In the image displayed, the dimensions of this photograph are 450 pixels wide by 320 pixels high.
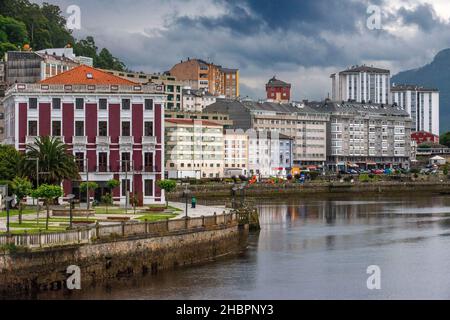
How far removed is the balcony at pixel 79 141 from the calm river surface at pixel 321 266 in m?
20.1

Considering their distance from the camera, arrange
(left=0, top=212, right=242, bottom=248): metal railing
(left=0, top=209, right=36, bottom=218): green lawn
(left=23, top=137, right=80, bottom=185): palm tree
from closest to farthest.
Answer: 1. (left=0, top=212, right=242, bottom=248): metal railing
2. (left=0, top=209, right=36, bottom=218): green lawn
3. (left=23, top=137, right=80, bottom=185): palm tree

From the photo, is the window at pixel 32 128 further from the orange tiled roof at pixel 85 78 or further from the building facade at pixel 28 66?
the building facade at pixel 28 66

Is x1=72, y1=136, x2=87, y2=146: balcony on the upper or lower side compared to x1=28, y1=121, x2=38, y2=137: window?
lower

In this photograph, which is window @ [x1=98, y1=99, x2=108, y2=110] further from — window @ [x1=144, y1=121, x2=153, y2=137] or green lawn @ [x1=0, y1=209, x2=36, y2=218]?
green lawn @ [x1=0, y1=209, x2=36, y2=218]

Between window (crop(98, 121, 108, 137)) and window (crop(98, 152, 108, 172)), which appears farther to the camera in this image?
window (crop(98, 152, 108, 172))

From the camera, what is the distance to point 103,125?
102125mm

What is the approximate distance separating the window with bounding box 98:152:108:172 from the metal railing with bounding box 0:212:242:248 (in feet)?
88.0

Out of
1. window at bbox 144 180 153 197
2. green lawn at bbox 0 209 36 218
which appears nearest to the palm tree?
green lawn at bbox 0 209 36 218

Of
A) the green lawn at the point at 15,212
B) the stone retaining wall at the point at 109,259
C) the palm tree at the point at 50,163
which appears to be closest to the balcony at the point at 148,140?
the palm tree at the point at 50,163

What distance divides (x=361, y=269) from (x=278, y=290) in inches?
469

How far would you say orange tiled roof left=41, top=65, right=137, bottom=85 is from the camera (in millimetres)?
104750

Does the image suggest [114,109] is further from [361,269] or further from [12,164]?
[361,269]

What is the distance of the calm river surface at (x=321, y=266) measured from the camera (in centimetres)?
5941

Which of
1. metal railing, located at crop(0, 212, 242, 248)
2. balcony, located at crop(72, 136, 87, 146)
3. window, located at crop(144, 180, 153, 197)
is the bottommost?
metal railing, located at crop(0, 212, 242, 248)
